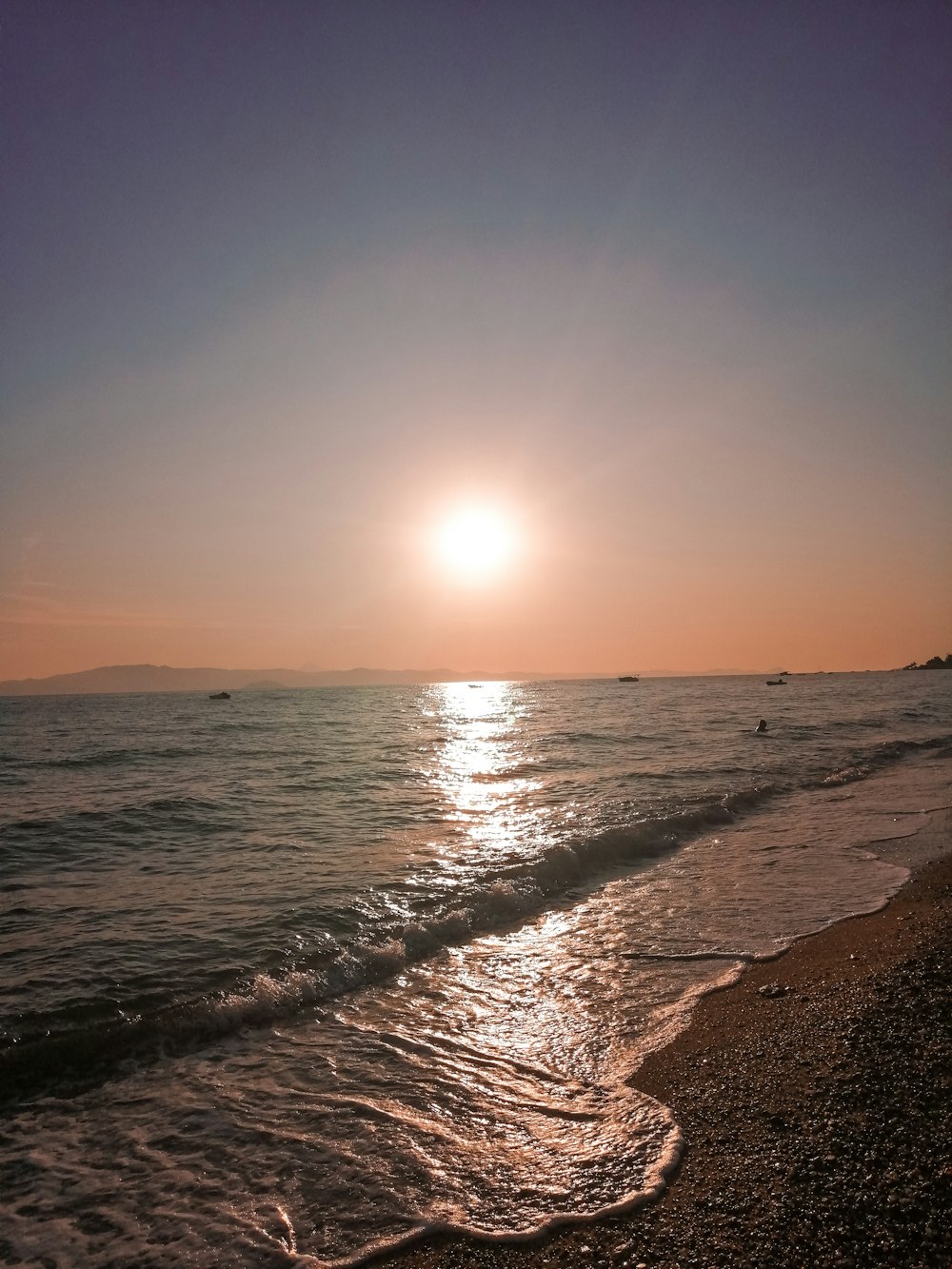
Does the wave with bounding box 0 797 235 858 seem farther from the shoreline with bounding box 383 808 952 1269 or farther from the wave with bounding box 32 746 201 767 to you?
the shoreline with bounding box 383 808 952 1269

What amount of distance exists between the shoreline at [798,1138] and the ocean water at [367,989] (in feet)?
0.83

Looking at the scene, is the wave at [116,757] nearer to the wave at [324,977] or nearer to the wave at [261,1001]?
the wave at [324,977]

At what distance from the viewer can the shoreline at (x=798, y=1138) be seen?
3.79 m

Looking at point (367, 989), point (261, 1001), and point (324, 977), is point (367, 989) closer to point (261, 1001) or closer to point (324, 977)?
point (324, 977)

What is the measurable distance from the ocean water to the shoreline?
10.0 inches

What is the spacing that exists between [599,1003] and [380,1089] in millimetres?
2697

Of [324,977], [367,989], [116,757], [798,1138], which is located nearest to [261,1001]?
[324,977]

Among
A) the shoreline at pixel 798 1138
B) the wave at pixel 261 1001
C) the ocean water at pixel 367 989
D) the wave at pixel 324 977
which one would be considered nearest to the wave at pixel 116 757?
the ocean water at pixel 367 989

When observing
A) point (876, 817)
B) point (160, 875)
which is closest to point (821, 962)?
point (876, 817)

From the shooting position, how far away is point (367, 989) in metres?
8.59

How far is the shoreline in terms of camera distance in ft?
12.4

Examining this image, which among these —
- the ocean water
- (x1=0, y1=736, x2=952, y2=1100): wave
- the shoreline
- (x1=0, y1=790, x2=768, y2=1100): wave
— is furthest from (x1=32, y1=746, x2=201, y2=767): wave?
the shoreline

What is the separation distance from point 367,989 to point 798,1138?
17.9 feet

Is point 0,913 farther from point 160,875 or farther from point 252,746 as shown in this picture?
point 252,746
